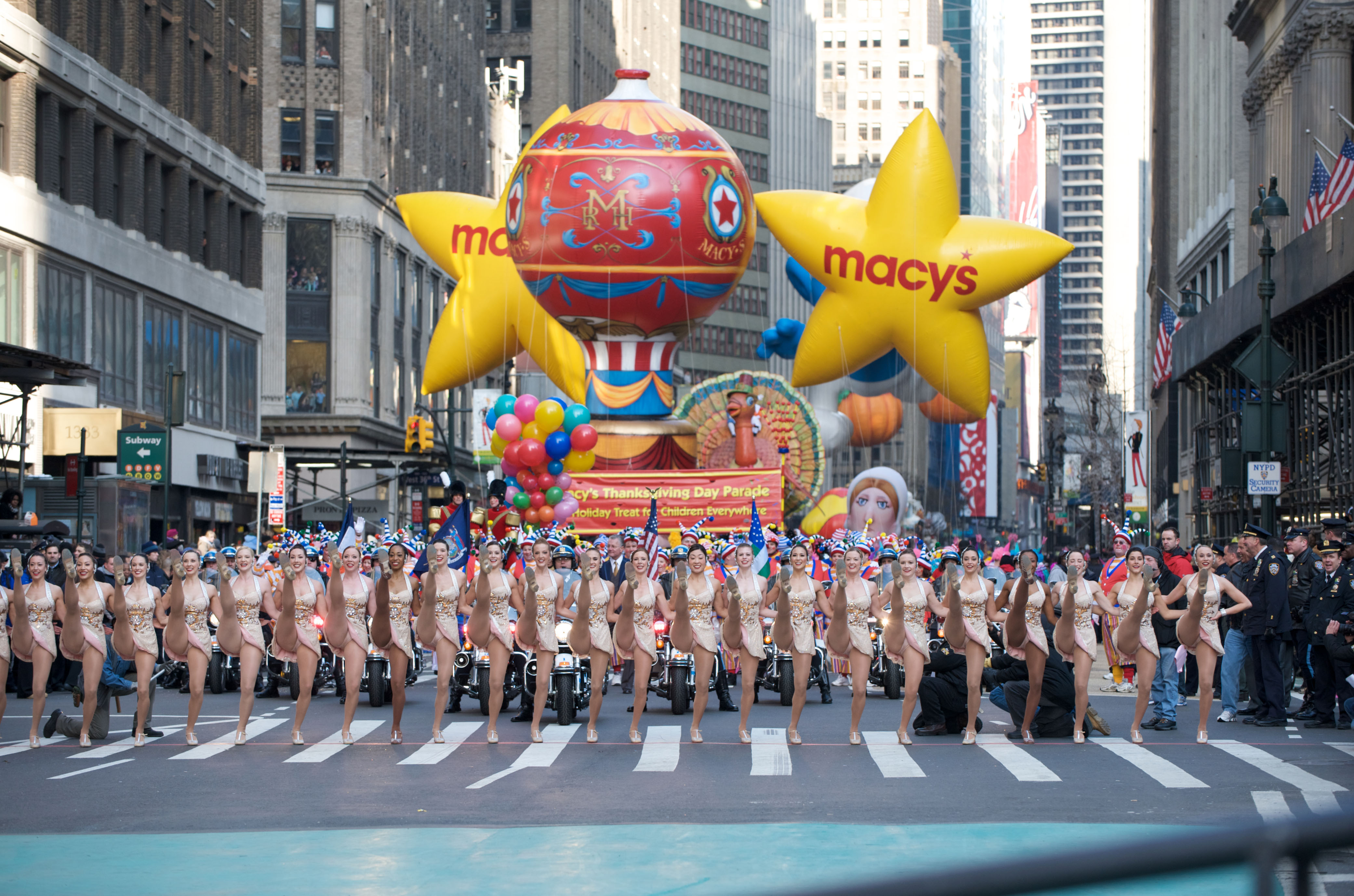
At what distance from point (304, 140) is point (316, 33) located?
382cm

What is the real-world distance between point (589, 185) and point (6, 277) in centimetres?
1241

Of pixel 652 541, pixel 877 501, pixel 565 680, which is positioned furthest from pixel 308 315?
pixel 565 680

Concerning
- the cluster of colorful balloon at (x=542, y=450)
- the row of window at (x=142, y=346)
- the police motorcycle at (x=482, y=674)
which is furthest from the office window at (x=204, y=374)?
the police motorcycle at (x=482, y=674)

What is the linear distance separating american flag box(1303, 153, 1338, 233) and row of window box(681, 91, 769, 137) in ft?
279

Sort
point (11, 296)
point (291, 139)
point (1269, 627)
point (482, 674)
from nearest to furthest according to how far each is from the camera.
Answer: point (1269, 627), point (482, 674), point (11, 296), point (291, 139)

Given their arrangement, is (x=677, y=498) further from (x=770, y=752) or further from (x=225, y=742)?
(x=770, y=752)

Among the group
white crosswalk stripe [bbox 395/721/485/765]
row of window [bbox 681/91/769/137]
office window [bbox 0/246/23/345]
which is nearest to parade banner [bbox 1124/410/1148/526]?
office window [bbox 0/246/23/345]

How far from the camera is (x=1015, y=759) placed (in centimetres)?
1383

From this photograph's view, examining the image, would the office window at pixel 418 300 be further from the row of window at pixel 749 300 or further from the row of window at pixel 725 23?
the row of window at pixel 725 23

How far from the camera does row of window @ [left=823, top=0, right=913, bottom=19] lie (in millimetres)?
154750

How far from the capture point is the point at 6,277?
3466cm

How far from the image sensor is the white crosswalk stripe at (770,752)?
13172 millimetres

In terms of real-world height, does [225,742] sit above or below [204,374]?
below

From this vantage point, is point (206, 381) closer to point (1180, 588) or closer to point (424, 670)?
point (424, 670)
